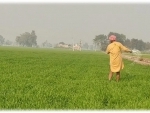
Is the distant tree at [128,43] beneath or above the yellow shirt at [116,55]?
beneath

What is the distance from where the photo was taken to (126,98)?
22.9 feet

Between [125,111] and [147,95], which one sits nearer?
[125,111]

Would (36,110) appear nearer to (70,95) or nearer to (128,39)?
(70,95)

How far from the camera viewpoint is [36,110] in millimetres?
5605

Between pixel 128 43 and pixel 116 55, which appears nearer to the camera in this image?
pixel 116 55

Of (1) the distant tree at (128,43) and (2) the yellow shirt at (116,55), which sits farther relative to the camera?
(1) the distant tree at (128,43)

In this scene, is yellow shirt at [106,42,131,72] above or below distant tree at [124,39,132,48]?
above

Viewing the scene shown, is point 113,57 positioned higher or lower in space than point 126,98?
higher

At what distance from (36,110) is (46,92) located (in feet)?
5.99

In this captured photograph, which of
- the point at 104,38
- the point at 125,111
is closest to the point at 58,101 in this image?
the point at 125,111

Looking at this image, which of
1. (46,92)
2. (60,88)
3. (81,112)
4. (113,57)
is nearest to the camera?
(81,112)

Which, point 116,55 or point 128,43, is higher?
point 116,55

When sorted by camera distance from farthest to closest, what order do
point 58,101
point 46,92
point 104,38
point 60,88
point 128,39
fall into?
point 104,38 < point 128,39 < point 60,88 < point 46,92 < point 58,101

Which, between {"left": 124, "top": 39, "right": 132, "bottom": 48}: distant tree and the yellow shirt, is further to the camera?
{"left": 124, "top": 39, "right": 132, "bottom": 48}: distant tree
